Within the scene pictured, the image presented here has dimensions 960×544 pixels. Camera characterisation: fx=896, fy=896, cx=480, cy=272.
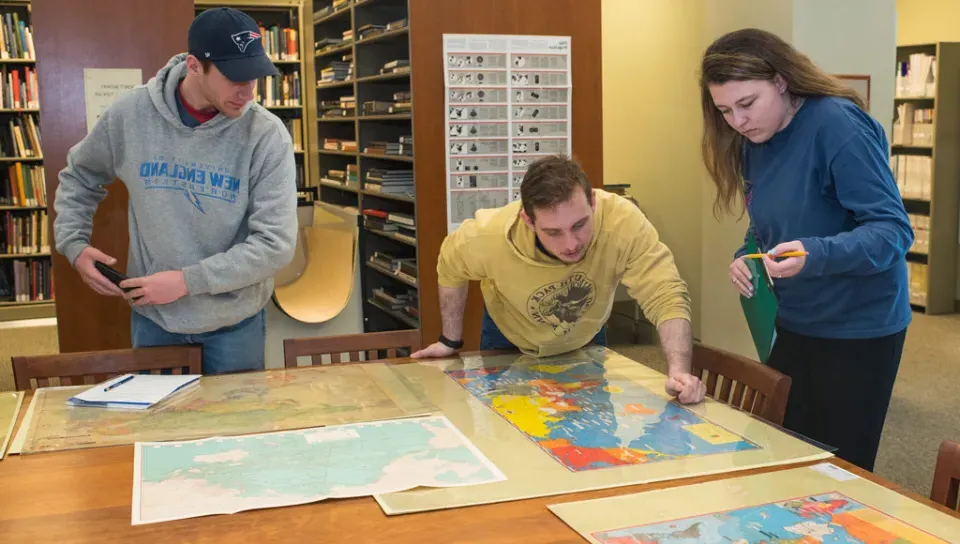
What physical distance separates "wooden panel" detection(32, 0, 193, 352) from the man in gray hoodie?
3.61ft

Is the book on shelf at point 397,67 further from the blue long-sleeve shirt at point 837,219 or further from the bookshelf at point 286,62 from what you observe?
the blue long-sleeve shirt at point 837,219

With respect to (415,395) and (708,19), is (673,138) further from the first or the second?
(415,395)

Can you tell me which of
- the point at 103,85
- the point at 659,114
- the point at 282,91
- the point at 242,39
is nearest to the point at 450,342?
the point at 242,39

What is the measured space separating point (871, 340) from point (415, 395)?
104cm

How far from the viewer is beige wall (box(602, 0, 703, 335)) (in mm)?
5500

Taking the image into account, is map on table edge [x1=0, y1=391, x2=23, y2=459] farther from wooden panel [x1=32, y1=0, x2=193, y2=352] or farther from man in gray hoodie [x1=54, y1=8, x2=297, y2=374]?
wooden panel [x1=32, y1=0, x2=193, y2=352]

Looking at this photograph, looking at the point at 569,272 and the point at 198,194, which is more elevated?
the point at 198,194

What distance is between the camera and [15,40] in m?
7.00

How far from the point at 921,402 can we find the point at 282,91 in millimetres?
5417

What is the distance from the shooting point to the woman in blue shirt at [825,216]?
1.96 metres

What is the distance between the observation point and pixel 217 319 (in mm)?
2416

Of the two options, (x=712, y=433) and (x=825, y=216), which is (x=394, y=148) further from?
(x=712, y=433)

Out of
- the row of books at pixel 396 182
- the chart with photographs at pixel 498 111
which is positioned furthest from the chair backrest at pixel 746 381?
the row of books at pixel 396 182

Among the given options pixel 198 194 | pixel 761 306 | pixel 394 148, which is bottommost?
pixel 761 306
